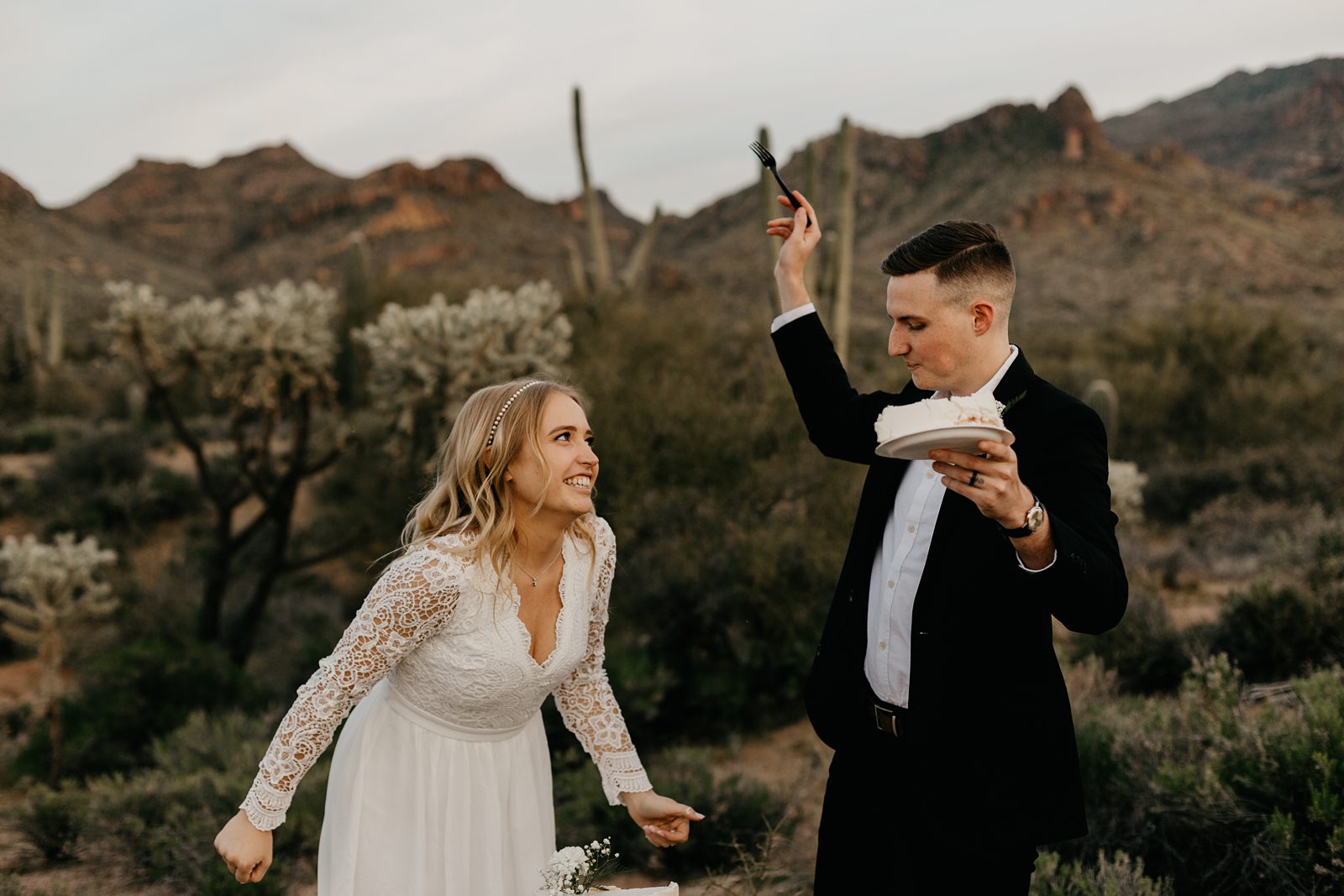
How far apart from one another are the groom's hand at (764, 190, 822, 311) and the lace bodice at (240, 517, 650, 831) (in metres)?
0.89

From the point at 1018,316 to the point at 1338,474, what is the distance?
2108 centimetres

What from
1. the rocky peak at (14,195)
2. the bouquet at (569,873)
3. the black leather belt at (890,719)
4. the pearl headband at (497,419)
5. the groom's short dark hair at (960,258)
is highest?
the rocky peak at (14,195)

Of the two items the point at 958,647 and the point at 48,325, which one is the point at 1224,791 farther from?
the point at 48,325

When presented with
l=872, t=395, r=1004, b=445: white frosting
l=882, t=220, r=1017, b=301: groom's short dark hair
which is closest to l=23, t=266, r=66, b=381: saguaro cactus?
l=882, t=220, r=1017, b=301: groom's short dark hair

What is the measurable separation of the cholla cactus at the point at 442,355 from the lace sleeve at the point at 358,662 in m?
6.28

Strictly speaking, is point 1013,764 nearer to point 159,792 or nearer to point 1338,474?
point 159,792

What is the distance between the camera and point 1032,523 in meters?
1.72

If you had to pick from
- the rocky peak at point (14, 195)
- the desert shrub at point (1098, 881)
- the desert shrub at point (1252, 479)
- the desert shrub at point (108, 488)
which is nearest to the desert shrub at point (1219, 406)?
the desert shrub at point (1252, 479)

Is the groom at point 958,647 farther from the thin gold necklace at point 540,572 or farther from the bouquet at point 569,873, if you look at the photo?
the thin gold necklace at point 540,572

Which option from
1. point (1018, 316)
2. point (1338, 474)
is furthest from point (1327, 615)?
point (1018, 316)

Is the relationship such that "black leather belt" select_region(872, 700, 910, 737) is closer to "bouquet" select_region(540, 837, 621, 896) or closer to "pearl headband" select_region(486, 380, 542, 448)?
"bouquet" select_region(540, 837, 621, 896)

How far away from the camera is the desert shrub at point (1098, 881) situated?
347cm

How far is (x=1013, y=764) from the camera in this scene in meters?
2.10

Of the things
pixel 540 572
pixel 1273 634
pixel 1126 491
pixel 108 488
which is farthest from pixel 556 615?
pixel 108 488
